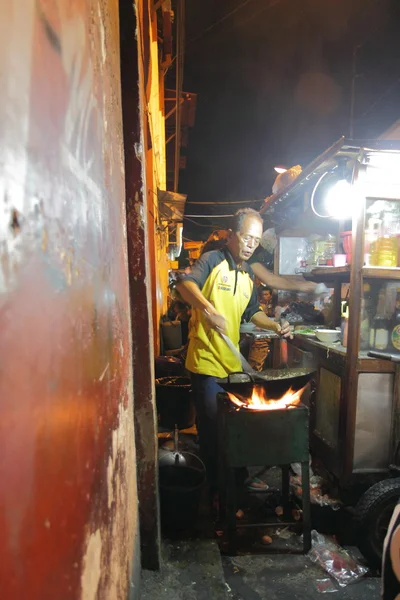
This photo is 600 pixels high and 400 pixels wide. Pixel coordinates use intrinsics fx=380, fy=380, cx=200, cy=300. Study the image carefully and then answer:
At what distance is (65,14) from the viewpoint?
3.64 ft

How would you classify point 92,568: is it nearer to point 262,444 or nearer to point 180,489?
point 180,489

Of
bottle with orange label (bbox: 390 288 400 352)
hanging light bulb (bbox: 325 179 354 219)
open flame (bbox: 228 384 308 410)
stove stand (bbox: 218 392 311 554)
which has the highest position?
hanging light bulb (bbox: 325 179 354 219)

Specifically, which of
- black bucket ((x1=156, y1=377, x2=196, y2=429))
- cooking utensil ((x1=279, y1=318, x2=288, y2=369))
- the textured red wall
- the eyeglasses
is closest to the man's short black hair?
the eyeglasses

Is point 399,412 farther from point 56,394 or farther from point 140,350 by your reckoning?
point 56,394

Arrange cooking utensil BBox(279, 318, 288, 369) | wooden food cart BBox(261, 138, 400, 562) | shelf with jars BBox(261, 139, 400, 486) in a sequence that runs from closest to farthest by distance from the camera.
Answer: wooden food cart BBox(261, 138, 400, 562) → shelf with jars BBox(261, 139, 400, 486) → cooking utensil BBox(279, 318, 288, 369)

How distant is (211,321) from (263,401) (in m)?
0.99

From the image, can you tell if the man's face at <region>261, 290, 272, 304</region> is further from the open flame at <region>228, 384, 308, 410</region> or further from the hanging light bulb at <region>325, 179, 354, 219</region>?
the open flame at <region>228, 384, 308, 410</region>

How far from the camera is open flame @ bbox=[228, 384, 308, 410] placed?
11.6 feet

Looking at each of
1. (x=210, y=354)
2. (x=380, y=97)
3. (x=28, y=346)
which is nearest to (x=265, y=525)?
(x=210, y=354)

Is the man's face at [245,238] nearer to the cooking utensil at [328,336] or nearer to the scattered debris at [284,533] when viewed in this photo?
the cooking utensil at [328,336]

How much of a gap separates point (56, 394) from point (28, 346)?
0.23 meters

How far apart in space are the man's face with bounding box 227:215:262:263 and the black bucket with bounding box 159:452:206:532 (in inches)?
88.3

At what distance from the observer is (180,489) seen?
3439 mm

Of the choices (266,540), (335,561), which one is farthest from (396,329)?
(266,540)
